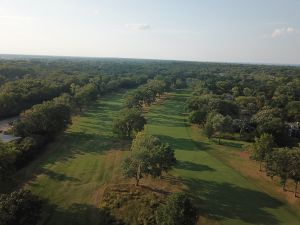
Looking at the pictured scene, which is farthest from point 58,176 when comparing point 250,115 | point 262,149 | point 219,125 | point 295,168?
point 250,115

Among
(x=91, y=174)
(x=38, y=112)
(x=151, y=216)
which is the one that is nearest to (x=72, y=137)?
(x=38, y=112)

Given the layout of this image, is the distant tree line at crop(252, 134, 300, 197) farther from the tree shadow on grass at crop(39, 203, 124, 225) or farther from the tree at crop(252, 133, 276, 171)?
the tree shadow on grass at crop(39, 203, 124, 225)

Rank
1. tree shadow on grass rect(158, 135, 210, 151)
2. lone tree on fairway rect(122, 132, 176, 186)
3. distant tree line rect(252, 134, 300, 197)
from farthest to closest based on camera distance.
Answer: tree shadow on grass rect(158, 135, 210, 151)
lone tree on fairway rect(122, 132, 176, 186)
distant tree line rect(252, 134, 300, 197)

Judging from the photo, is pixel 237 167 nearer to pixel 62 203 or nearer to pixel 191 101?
pixel 62 203

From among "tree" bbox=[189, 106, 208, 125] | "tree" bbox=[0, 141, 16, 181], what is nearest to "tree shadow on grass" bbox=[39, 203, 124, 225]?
"tree" bbox=[0, 141, 16, 181]

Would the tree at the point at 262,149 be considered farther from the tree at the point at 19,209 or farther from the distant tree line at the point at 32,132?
the distant tree line at the point at 32,132

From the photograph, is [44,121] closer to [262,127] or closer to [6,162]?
[6,162]

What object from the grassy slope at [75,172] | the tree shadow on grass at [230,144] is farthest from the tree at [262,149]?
the grassy slope at [75,172]
